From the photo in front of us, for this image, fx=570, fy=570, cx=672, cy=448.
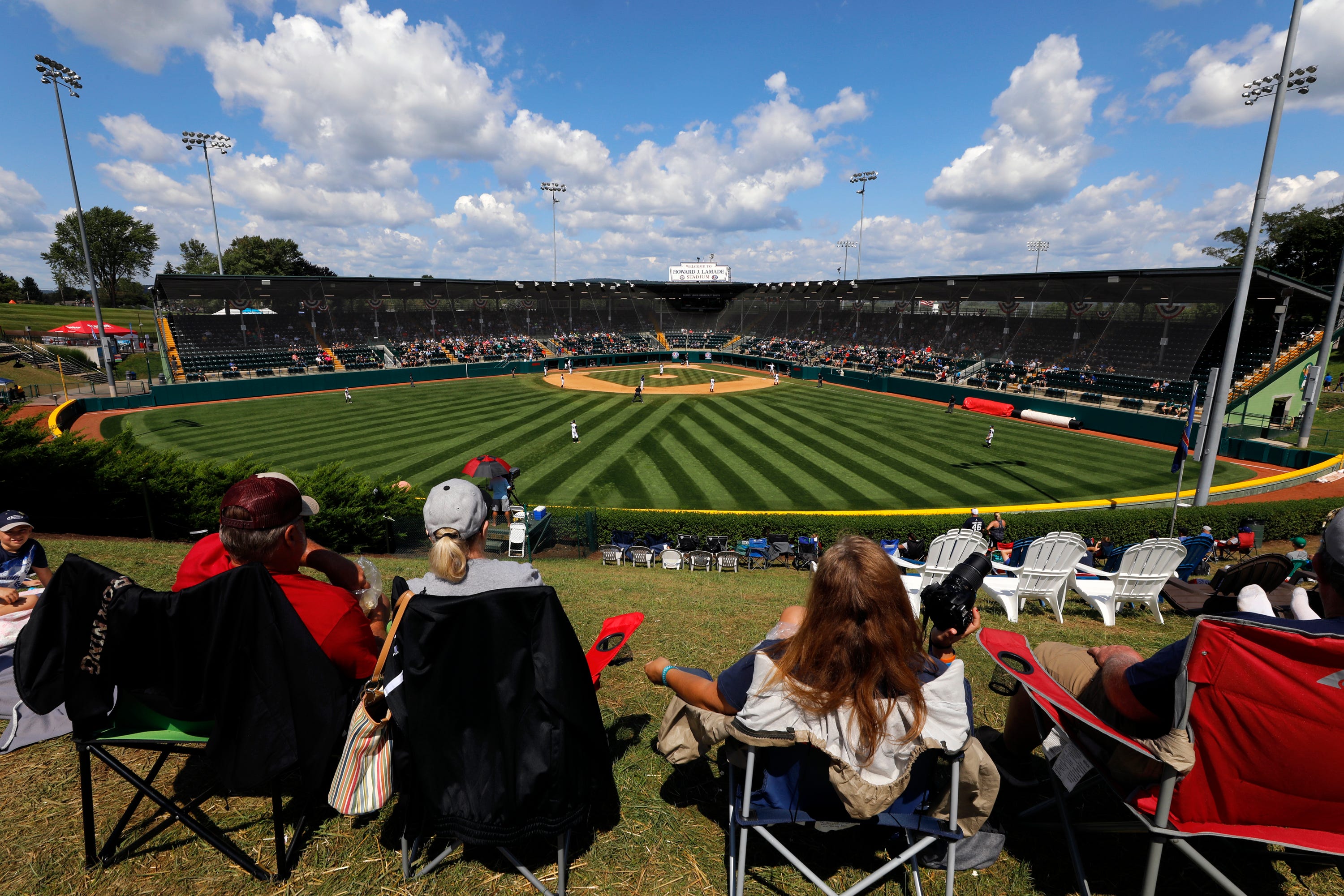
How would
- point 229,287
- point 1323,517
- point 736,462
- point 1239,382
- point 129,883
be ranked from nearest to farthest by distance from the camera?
point 129,883
point 1323,517
point 736,462
point 1239,382
point 229,287

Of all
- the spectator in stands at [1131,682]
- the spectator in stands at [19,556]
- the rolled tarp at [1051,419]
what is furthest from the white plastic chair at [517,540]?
the rolled tarp at [1051,419]

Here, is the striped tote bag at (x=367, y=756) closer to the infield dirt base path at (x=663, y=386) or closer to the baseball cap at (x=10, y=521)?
the baseball cap at (x=10, y=521)

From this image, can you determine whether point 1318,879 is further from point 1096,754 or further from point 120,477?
point 120,477

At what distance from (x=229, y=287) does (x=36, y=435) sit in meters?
44.8

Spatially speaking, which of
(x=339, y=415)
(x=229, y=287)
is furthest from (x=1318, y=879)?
(x=229, y=287)

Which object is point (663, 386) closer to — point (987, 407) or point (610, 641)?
point (987, 407)

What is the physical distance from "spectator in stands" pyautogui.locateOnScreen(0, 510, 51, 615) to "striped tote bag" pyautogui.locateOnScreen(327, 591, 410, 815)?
390 centimetres

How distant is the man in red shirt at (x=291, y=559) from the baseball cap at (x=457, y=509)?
0.60 m

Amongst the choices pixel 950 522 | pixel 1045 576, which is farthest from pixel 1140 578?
pixel 950 522

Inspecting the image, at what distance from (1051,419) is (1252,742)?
33.7 metres

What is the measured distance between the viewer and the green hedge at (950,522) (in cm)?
1430

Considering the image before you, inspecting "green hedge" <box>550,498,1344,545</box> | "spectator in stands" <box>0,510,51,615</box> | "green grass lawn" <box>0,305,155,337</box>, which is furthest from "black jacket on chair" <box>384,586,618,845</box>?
"green grass lawn" <box>0,305,155,337</box>

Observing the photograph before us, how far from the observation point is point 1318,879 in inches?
114

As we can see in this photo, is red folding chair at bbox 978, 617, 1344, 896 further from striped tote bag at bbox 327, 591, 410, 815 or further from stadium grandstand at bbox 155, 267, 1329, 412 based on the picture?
stadium grandstand at bbox 155, 267, 1329, 412
